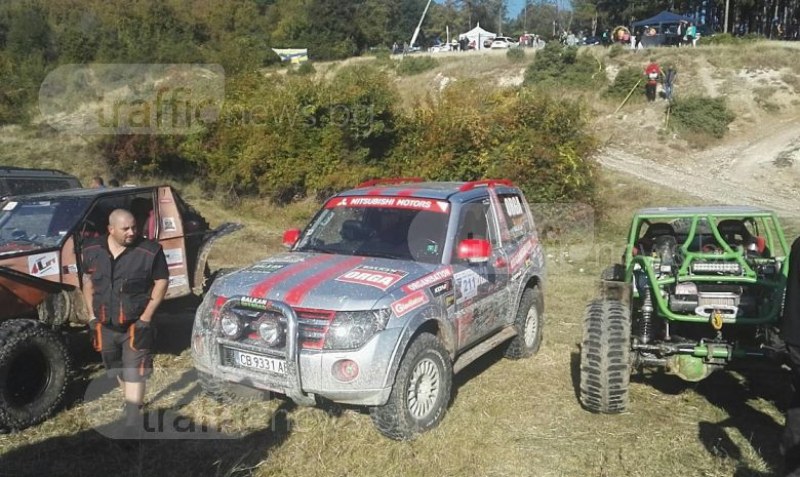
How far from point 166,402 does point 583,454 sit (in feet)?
11.1

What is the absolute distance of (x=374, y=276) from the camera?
4.85 metres

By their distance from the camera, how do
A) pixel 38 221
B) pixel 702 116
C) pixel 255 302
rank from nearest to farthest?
pixel 255 302
pixel 38 221
pixel 702 116

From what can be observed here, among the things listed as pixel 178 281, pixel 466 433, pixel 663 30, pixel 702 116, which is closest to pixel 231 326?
pixel 466 433

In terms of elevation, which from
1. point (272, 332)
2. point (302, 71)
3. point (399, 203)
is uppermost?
point (302, 71)

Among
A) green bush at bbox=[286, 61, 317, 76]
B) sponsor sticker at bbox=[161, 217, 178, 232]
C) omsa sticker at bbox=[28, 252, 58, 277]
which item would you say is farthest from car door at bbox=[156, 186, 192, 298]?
green bush at bbox=[286, 61, 317, 76]

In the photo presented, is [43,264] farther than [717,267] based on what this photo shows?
Yes

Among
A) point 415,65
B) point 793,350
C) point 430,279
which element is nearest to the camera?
point 793,350

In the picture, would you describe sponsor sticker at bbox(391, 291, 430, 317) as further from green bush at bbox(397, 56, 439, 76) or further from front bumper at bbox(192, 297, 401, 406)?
green bush at bbox(397, 56, 439, 76)

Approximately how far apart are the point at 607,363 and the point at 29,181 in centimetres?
964

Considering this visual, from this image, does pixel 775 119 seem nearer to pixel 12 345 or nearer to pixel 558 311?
pixel 558 311

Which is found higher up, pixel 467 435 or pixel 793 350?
pixel 793 350

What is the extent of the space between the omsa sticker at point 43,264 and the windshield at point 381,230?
231cm

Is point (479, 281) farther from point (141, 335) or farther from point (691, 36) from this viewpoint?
point (691, 36)

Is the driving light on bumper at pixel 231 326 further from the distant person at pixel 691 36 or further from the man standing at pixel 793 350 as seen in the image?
the distant person at pixel 691 36
